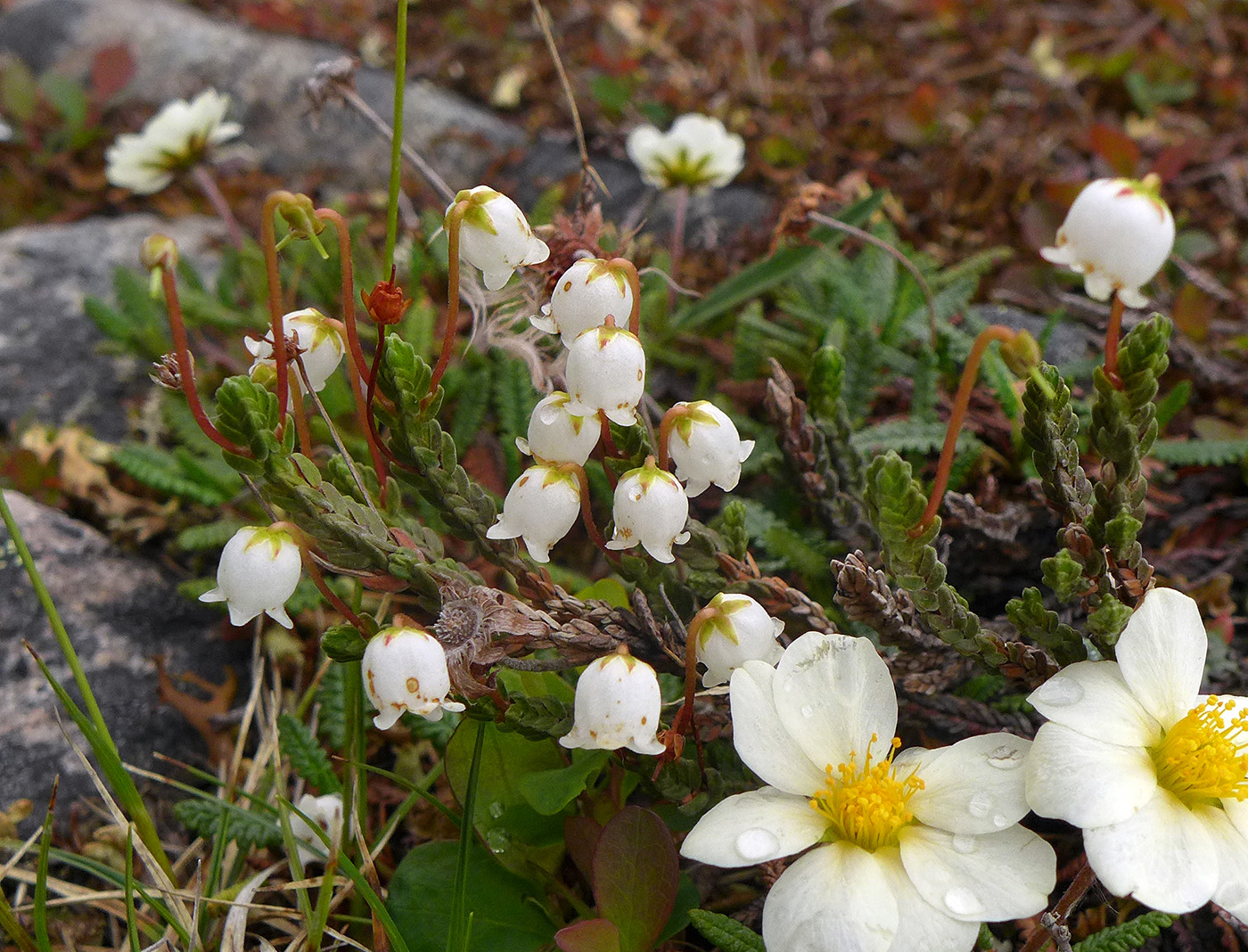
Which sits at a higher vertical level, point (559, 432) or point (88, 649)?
point (559, 432)

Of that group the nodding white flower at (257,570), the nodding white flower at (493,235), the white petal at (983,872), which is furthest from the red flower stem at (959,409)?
the nodding white flower at (257,570)

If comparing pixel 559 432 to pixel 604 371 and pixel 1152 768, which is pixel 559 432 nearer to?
pixel 604 371

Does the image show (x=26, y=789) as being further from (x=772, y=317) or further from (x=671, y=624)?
(x=772, y=317)

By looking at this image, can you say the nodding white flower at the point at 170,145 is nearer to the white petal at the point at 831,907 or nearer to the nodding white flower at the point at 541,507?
the nodding white flower at the point at 541,507

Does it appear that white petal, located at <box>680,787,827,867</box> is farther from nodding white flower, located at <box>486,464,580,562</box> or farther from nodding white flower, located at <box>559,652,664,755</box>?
nodding white flower, located at <box>486,464,580,562</box>

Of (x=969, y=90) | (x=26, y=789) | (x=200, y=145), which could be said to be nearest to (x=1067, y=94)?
(x=969, y=90)

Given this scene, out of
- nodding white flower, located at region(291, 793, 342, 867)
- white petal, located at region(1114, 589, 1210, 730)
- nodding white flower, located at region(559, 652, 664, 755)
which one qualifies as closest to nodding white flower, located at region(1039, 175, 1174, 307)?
white petal, located at region(1114, 589, 1210, 730)

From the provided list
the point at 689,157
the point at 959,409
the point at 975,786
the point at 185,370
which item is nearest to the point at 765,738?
the point at 975,786
